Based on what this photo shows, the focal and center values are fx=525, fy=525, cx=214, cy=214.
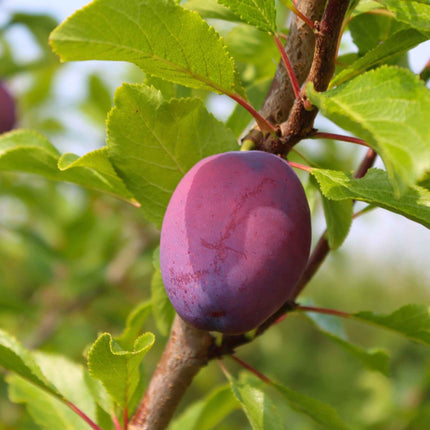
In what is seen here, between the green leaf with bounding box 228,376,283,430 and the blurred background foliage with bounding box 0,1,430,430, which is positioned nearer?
the green leaf with bounding box 228,376,283,430

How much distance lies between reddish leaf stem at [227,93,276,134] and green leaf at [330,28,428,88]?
7cm

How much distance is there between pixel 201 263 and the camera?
1.55ft

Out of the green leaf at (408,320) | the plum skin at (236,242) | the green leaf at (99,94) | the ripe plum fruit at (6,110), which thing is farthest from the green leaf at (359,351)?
the green leaf at (99,94)

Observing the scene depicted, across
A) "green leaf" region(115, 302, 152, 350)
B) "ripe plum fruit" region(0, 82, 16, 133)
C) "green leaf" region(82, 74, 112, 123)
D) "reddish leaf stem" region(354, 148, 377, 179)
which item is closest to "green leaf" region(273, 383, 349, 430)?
"green leaf" region(115, 302, 152, 350)

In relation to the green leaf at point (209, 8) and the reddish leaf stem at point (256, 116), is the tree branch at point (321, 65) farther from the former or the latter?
the green leaf at point (209, 8)

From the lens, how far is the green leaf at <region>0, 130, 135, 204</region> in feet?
2.01

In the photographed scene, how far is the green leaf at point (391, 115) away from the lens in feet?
1.09

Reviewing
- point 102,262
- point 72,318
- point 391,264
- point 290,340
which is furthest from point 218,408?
point 391,264

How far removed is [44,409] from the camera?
0.80m

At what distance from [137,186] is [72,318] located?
164 centimetres

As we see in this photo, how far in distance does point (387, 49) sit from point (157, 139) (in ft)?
0.79

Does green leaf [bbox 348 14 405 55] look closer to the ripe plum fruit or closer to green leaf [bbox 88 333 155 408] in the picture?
green leaf [bbox 88 333 155 408]

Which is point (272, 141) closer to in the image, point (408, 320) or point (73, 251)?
point (408, 320)

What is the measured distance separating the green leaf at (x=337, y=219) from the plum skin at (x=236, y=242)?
67 millimetres
